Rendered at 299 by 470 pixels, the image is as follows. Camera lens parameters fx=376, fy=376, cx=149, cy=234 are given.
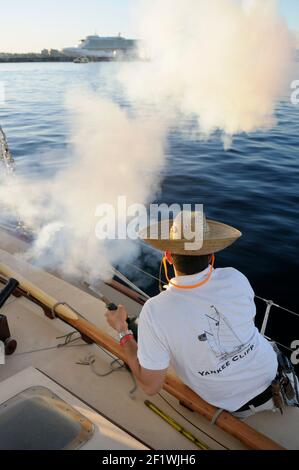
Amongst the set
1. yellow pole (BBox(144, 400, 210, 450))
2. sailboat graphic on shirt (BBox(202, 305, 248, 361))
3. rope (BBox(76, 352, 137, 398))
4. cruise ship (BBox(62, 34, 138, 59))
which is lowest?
yellow pole (BBox(144, 400, 210, 450))

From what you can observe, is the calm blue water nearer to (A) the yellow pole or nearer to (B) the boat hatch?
(A) the yellow pole

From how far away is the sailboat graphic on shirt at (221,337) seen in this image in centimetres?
183

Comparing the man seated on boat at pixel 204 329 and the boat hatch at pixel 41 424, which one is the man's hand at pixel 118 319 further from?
the boat hatch at pixel 41 424

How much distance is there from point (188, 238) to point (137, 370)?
75 centimetres

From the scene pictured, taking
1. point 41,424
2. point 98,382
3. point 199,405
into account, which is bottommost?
point 98,382

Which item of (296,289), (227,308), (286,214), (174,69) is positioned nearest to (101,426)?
(227,308)

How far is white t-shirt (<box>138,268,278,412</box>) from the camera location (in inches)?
71.4

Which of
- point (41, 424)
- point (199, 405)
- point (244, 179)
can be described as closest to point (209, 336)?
point (199, 405)

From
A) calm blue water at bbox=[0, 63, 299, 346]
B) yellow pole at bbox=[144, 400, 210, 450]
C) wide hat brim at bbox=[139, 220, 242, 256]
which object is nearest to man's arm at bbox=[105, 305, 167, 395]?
yellow pole at bbox=[144, 400, 210, 450]

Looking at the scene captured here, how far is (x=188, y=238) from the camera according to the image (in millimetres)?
1851

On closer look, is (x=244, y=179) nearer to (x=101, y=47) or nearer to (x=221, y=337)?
(x=221, y=337)

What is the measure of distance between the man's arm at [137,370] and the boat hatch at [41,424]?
467mm

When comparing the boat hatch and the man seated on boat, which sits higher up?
the man seated on boat

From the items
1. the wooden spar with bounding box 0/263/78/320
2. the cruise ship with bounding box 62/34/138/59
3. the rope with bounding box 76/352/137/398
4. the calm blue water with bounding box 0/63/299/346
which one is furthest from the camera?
the cruise ship with bounding box 62/34/138/59
